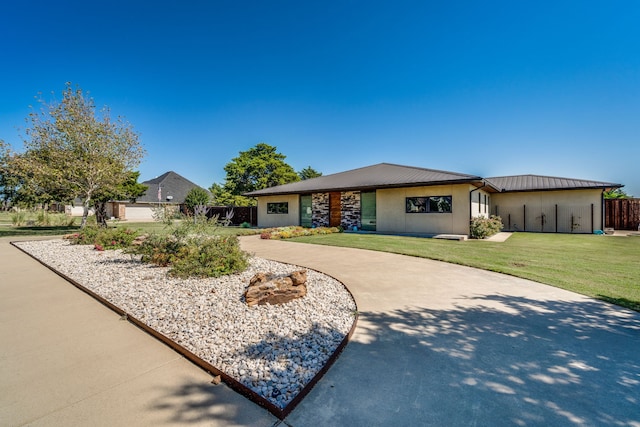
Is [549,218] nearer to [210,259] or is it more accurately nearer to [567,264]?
[567,264]

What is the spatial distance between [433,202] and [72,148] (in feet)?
60.5

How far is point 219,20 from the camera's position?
10.1m

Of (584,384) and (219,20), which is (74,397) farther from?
(219,20)

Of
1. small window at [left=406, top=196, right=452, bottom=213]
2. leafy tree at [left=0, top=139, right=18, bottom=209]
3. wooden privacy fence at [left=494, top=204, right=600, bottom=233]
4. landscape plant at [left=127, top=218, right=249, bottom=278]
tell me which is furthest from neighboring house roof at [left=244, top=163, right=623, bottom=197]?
leafy tree at [left=0, top=139, right=18, bottom=209]

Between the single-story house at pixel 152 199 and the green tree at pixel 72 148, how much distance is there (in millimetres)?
16601

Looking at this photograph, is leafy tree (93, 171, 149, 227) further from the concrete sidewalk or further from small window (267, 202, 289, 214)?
the concrete sidewalk

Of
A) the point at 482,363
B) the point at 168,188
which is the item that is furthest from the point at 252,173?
the point at 482,363

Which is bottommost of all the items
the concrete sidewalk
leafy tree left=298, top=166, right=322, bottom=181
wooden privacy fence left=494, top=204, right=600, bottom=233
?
the concrete sidewalk

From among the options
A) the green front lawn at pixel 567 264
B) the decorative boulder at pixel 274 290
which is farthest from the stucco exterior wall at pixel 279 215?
the decorative boulder at pixel 274 290

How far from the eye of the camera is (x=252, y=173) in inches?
1316

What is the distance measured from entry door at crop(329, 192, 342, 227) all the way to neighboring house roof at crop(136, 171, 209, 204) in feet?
86.1

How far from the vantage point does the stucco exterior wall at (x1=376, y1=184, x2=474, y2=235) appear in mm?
12414

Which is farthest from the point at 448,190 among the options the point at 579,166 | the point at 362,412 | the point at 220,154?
the point at 220,154

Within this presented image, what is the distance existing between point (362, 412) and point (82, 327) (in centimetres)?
362
